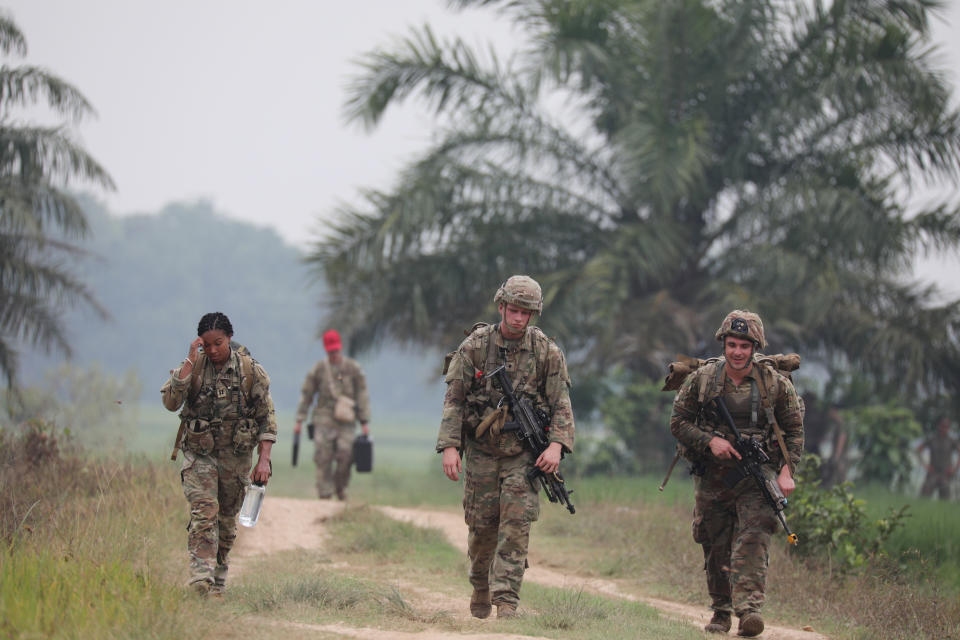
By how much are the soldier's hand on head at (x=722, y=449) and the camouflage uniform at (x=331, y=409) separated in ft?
20.8

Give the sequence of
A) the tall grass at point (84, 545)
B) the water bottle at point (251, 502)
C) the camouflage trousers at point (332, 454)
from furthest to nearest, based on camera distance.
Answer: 1. the camouflage trousers at point (332, 454)
2. the water bottle at point (251, 502)
3. the tall grass at point (84, 545)

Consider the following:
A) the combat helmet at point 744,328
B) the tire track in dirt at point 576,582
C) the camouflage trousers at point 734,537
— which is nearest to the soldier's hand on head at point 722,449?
the camouflage trousers at point 734,537

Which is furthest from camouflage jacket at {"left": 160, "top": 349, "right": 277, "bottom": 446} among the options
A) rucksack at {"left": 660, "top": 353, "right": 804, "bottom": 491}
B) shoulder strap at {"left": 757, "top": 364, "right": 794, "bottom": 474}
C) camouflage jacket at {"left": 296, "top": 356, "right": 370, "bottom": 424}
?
camouflage jacket at {"left": 296, "top": 356, "right": 370, "bottom": 424}

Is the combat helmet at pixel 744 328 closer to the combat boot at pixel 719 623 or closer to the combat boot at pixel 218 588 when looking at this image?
the combat boot at pixel 719 623

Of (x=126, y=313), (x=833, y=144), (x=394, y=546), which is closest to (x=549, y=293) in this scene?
(x=833, y=144)

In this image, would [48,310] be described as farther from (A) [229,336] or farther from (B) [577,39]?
(A) [229,336]

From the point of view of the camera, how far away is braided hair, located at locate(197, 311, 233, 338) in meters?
6.62

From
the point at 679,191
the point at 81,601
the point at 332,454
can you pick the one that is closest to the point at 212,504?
the point at 81,601

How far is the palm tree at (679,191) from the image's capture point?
15.3 metres

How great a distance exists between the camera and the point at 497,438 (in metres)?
6.59

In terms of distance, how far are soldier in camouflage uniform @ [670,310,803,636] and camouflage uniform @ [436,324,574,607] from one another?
2.71ft

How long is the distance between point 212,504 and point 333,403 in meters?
6.02

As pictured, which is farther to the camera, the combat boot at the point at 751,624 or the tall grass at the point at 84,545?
the combat boot at the point at 751,624

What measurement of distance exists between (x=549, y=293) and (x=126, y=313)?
5789 centimetres
